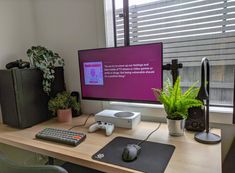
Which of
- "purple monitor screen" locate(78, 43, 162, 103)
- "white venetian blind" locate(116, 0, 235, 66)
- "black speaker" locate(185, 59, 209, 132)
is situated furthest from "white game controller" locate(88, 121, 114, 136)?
"white venetian blind" locate(116, 0, 235, 66)

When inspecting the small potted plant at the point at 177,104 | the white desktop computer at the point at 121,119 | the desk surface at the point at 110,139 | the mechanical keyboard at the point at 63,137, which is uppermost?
the small potted plant at the point at 177,104

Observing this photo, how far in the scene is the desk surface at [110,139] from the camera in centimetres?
79

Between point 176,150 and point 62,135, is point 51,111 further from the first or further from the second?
point 176,150

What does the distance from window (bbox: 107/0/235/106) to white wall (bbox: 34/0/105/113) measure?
0.84 feet

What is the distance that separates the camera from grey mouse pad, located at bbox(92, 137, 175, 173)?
30.9 inches

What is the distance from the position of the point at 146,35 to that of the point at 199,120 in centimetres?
73

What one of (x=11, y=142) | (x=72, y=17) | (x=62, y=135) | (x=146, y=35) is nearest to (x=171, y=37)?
(x=146, y=35)

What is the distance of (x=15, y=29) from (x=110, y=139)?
1.31 metres

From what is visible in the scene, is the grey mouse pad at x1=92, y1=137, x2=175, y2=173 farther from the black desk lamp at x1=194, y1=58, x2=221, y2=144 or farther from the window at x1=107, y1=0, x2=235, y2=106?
the window at x1=107, y1=0, x2=235, y2=106

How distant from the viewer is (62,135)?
1.11 metres

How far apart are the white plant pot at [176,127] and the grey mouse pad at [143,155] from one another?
0.14 meters

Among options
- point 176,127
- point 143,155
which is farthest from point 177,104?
point 143,155

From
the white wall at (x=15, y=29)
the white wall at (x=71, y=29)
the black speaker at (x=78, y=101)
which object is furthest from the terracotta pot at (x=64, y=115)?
Result: the white wall at (x=15, y=29)

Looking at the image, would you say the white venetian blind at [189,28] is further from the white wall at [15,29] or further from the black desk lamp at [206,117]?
the white wall at [15,29]
